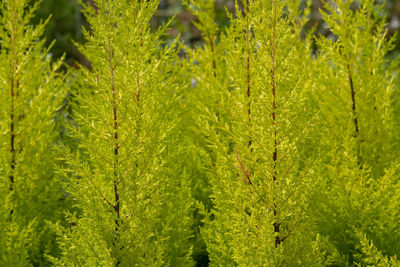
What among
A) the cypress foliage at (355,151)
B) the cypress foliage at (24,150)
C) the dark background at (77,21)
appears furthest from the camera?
the dark background at (77,21)

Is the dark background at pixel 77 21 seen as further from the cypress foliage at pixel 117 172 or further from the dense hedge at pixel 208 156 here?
the cypress foliage at pixel 117 172

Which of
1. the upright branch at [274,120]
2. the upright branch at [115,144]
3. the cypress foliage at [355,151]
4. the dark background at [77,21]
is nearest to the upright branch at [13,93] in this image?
the upright branch at [115,144]

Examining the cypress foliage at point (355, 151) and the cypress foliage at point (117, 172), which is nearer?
the cypress foliage at point (117, 172)

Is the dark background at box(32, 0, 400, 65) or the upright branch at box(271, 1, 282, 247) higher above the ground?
the dark background at box(32, 0, 400, 65)

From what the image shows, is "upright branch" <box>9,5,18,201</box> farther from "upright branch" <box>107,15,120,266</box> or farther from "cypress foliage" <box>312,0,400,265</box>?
"cypress foliage" <box>312,0,400,265</box>

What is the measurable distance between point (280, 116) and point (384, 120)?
1025 millimetres

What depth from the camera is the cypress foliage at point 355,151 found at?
221 centimetres

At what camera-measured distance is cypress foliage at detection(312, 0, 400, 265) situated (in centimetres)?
221

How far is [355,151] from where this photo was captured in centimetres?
242

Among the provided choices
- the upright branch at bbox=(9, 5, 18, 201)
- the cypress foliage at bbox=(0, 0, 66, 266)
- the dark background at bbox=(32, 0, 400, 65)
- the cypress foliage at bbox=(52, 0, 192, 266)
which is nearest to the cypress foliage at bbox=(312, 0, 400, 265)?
the cypress foliage at bbox=(52, 0, 192, 266)

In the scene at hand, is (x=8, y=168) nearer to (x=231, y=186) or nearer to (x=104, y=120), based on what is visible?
(x=104, y=120)

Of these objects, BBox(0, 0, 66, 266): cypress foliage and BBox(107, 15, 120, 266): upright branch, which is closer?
BBox(107, 15, 120, 266): upright branch

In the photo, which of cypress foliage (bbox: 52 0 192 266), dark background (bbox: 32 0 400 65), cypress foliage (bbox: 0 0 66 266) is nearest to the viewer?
cypress foliage (bbox: 52 0 192 266)

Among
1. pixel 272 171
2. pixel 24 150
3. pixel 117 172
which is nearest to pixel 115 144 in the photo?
pixel 117 172
